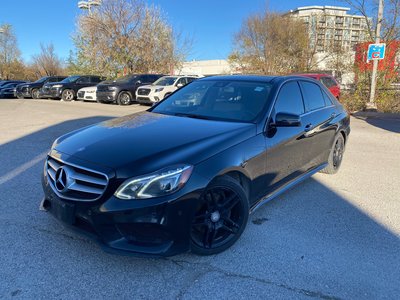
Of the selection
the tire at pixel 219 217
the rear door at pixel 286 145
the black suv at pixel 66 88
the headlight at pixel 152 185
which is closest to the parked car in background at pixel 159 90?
the black suv at pixel 66 88

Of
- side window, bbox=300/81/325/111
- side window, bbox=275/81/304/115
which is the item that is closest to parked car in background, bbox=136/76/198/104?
side window, bbox=300/81/325/111

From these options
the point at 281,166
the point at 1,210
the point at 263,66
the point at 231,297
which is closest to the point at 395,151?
the point at 281,166

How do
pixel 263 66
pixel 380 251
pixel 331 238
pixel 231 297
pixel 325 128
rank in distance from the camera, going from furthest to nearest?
pixel 263 66 → pixel 325 128 → pixel 331 238 → pixel 380 251 → pixel 231 297

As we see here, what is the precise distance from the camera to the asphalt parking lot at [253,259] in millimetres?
2459

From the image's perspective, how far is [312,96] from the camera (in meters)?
4.63

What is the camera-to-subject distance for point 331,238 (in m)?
3.25

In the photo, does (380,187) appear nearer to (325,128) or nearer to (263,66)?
(325,128)

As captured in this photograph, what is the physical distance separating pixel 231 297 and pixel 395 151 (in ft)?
20.5

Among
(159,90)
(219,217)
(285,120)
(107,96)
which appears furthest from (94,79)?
(219,217)

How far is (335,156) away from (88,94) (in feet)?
54.2

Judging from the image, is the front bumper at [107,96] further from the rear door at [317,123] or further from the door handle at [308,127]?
the door handle at [308,127]

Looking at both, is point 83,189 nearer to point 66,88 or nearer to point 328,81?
point 328,81

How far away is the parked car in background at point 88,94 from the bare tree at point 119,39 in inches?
342

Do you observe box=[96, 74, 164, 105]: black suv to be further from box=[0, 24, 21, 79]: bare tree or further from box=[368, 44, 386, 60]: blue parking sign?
box=[0, 24, 21, 79]: bare tree
